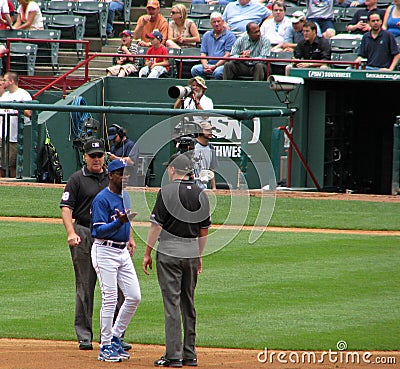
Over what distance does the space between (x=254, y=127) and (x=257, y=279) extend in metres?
6.87

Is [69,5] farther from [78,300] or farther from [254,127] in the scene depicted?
[78,300]

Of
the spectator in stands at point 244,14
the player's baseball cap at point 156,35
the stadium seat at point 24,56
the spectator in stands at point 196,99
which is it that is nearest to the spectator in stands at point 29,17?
the stadium seat at point 24,56

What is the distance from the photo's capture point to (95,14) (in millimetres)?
23250

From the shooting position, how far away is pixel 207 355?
27.5ft

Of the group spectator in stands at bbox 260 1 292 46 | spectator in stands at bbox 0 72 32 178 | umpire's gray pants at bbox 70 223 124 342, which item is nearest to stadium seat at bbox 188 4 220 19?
spectator in stands at bbox 260 1 292 46

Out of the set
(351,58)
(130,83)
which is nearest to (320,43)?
(351,58)

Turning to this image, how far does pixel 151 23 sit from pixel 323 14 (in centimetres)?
382

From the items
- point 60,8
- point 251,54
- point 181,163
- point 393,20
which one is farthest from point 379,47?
point 181,163

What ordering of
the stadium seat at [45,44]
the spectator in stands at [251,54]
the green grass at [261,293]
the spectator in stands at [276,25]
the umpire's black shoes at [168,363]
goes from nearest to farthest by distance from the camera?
1. the umpire's black shoes at [168,363]
2. the green grass at [261,293]
3. the spectator in stands at [251,54]
4. the spectator in stands at [276,25]
5. the stadium seat at [45,44]

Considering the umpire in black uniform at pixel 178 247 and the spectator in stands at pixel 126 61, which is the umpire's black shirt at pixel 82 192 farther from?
the spectator in stands at pixel 126 61

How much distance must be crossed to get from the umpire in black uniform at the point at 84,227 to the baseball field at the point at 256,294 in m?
0.25

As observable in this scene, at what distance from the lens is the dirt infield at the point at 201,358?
7760 millimetres

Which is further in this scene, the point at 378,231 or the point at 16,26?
the point at 16,26

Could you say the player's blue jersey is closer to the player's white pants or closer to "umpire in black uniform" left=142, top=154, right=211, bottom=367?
the player's white pants
